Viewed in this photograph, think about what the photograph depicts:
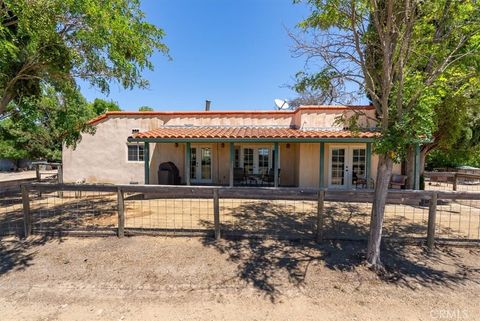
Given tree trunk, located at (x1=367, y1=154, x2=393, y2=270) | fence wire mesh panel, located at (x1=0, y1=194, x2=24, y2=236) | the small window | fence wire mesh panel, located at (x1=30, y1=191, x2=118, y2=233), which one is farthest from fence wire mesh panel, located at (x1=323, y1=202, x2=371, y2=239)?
the small window

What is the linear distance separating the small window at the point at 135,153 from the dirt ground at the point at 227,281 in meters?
9.74

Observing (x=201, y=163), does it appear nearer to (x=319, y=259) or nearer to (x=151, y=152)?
(x=151, y=152)

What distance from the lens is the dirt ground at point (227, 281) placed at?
3127 millimetres

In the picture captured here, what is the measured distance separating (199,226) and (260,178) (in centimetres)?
760

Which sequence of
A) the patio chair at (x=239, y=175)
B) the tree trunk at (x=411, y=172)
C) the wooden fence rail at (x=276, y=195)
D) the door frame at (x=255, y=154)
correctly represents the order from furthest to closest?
the door frame at (x=255, y=154) < the patio chair at (x=239, y=175) < the tree trunk at (x=411, y=172) < the wooden fence rail at (x=276, y=195)

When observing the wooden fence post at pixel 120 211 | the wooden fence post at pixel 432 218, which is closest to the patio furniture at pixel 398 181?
the wooden fence post at pixel 432 218

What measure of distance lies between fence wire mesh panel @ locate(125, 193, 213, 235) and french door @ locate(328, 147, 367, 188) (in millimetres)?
6698

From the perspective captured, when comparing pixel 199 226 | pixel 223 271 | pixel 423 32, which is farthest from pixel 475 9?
pixel 199 226

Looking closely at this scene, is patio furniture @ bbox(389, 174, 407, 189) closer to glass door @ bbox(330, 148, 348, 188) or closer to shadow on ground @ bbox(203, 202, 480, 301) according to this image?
glass door @ bbox(330, 148, 348, 188)

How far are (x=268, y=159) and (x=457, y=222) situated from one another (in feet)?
27.6

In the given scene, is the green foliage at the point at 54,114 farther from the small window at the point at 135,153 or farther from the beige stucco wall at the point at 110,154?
the beige stucco wall at the point at 110,154

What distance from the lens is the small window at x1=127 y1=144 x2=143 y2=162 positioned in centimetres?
1461

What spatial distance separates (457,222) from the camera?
681 cm

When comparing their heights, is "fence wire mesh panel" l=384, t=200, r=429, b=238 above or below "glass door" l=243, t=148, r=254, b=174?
below
